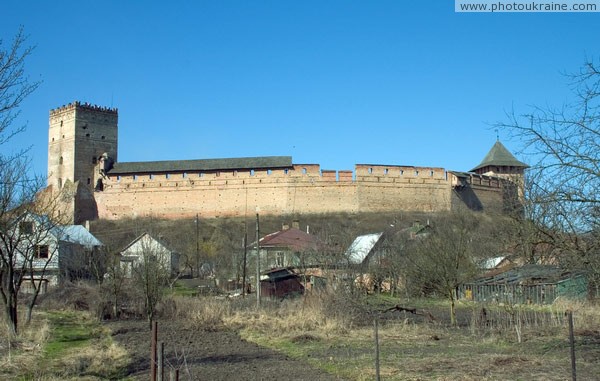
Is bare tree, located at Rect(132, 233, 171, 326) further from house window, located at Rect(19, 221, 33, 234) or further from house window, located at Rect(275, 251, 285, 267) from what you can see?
house window, located at Rect(275, 251, 285, 267)

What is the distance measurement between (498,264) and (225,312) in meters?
16.5

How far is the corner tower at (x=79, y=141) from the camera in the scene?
63969 mm

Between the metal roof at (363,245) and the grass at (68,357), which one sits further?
the metal roof at (363,245)

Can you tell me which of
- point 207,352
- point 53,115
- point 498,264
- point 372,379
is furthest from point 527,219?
point 53,115

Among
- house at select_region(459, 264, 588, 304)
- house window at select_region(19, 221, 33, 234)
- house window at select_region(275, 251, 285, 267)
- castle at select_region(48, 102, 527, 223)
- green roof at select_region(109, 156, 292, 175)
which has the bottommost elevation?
house at select_region(459, 264, 588, 304)

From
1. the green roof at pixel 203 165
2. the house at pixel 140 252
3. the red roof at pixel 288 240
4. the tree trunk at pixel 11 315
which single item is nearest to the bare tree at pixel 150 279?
the house at pixel 140 252

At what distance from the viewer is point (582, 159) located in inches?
260

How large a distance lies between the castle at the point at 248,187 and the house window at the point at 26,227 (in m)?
43.0

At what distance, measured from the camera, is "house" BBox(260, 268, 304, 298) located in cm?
2733

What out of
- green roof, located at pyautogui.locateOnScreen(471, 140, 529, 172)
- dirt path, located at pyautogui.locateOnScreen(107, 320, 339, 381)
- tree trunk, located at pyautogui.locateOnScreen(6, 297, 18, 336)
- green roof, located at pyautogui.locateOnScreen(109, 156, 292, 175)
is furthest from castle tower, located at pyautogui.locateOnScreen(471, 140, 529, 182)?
tree trunk, located at pyautogui.locateOnScreen(6, 297, 18, 336)

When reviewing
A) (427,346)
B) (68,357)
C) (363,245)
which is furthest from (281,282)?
(68,357)

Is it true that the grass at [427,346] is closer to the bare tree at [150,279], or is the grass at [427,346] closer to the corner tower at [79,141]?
the bare tree at [150,279]

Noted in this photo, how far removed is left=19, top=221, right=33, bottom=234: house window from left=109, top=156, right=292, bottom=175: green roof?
144 ft

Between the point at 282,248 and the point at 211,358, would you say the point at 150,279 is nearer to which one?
the point at 211,358
